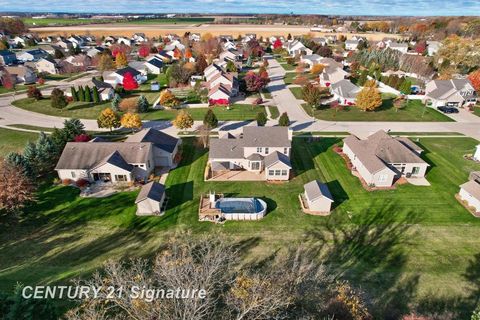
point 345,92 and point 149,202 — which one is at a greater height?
point 345,92

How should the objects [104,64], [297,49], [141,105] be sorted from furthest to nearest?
[297,49]
[104,64]
[141,105]

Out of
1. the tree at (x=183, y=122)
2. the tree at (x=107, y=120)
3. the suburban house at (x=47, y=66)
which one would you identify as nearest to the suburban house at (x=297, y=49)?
the tree at (x=183, y=122)

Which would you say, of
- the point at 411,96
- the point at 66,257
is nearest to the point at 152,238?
the point at 66,257

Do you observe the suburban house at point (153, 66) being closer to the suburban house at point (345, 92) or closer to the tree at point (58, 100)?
the tree at point (58, 100)

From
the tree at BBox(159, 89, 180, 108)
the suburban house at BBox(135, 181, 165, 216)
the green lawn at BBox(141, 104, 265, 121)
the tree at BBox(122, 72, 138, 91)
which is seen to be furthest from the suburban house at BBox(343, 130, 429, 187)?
the tree at BBox(122, 72, 138, 91)

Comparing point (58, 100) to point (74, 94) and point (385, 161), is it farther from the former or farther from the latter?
point (385, 161)

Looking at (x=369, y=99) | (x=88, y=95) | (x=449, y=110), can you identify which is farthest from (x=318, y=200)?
(x=88, y=95)

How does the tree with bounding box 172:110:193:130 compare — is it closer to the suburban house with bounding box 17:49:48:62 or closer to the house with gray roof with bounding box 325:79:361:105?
the house with gray roof with bounding box 325:79:361:105

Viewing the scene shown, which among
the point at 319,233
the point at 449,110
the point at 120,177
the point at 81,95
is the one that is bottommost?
the point at 319,233
